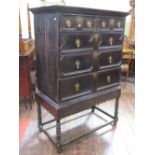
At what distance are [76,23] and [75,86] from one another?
572 mm

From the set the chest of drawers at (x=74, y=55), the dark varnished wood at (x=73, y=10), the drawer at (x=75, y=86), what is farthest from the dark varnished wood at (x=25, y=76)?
the drawer at (x=75, y=86)

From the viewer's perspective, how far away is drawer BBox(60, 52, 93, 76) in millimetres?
1604

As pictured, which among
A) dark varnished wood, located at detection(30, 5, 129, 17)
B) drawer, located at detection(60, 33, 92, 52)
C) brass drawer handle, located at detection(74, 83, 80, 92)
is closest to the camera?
dark varnished wood, located at detection(30, 5, 129, 17)

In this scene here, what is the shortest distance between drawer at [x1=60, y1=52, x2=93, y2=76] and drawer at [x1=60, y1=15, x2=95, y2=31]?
0.74ft

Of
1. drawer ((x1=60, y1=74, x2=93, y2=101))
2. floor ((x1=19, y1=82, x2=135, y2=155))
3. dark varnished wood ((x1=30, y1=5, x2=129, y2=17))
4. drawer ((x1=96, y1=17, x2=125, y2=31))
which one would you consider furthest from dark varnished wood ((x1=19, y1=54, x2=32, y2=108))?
drawer ((x1=96, y1=17, x2=125, y2=31))

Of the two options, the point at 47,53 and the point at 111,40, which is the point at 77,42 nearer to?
the point at 47,53

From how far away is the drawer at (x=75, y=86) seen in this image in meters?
1.68

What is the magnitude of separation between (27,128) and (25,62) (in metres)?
0.84

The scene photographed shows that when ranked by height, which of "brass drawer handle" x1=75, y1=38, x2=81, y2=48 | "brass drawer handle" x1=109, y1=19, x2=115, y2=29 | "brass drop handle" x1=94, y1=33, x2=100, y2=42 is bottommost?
"brass drawer handle" x1=75, y1=38, x2=81, y2=48

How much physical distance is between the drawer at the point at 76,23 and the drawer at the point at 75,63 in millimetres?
227

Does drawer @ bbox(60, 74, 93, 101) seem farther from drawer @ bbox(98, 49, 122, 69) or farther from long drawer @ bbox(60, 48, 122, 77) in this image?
drawer @ bbox(98, 49, 122, 69)
